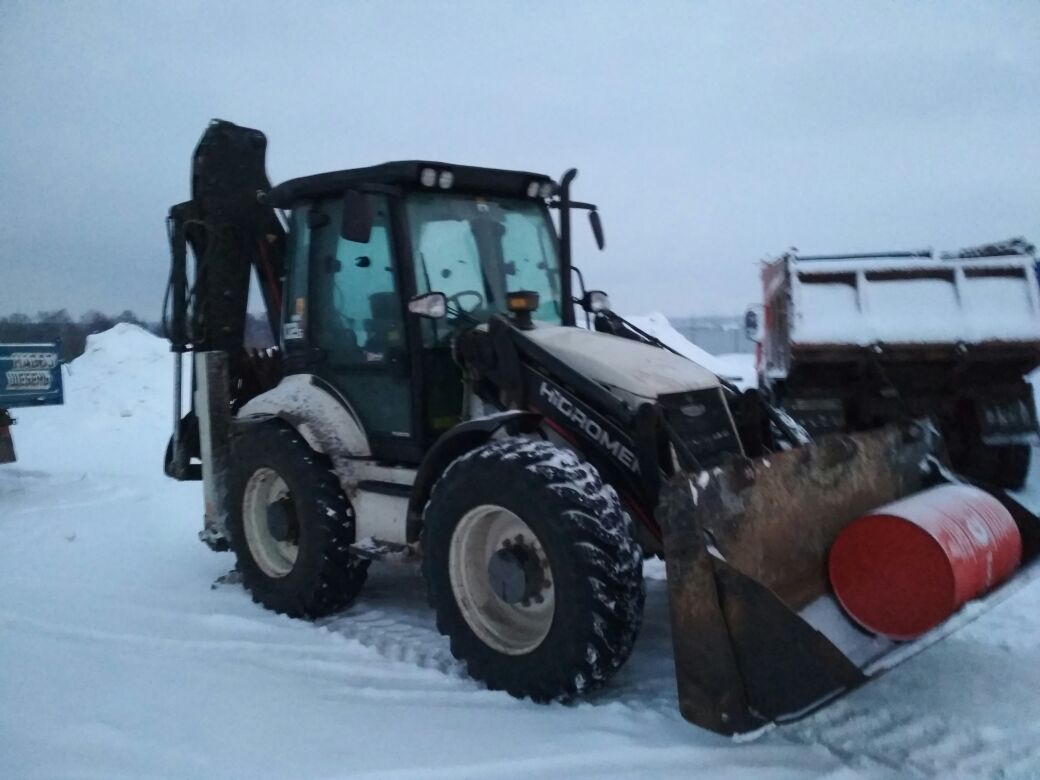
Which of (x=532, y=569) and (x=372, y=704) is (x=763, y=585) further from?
(x=372, y=704)

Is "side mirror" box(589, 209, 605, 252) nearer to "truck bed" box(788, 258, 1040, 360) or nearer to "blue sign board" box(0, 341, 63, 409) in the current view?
"truck bed" box(788, 258, 1040, 360)

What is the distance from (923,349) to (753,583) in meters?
5.30

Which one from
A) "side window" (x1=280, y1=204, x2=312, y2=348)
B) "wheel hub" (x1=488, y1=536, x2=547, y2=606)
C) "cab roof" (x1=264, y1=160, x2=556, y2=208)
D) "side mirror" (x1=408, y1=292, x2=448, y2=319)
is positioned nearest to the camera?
"wheel hub" (x1=488, y1=536, x2=547, y2=606)

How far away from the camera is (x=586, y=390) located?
12.1 ft

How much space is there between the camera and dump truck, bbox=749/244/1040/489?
23.2 feet

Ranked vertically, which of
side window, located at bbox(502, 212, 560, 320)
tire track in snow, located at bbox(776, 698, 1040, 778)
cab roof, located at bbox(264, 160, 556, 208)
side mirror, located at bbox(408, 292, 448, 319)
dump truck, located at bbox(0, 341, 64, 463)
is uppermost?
cab roof, located at bbox(264, 160, 556, 208)

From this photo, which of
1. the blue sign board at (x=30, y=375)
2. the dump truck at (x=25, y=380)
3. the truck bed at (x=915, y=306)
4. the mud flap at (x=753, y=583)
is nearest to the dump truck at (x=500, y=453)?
the mud flap at (x=753, y=583)

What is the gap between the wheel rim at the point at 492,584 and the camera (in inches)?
137

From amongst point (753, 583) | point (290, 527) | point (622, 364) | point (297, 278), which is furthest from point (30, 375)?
point (753, 583)

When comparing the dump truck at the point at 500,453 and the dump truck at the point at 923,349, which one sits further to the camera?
the dump truck at the point at 923,349

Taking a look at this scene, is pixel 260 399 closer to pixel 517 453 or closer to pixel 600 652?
pixel 517 453

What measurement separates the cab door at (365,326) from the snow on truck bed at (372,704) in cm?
115

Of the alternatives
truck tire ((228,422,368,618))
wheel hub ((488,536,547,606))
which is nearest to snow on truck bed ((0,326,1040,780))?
truck tire ((228,422,368,618))

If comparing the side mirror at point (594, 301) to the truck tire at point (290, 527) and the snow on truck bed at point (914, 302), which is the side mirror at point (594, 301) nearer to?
the truck tire at point (290, 527)
